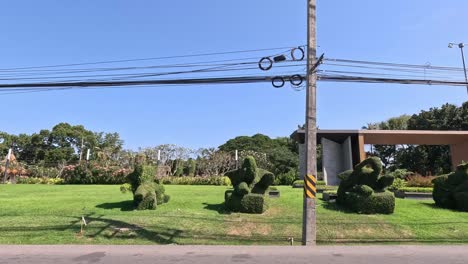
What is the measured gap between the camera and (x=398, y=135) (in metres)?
27.6

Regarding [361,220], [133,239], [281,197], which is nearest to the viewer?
[133,239]

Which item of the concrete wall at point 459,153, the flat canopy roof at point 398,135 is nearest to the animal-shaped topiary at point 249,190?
the flat canopy roof at point 398,135

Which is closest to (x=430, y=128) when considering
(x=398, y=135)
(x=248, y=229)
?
(x=398, y=135)

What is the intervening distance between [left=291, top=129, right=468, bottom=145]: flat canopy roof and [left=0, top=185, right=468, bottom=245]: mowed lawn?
11.7 metres

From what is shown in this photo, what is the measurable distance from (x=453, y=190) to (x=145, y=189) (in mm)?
12207

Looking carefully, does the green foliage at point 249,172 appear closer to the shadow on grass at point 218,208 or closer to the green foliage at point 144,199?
the shadow on grass at point 218,208

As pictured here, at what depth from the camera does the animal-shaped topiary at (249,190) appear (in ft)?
46.9

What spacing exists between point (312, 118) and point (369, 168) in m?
5.08

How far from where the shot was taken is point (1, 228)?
40.5 ft

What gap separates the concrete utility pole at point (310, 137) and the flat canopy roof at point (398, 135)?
14964 millimetres

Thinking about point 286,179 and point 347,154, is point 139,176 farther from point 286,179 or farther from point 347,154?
point 347,154

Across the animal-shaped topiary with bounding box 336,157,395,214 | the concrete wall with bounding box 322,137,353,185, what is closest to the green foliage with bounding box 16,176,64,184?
the concrete wall with bounding box 322,137,353,185

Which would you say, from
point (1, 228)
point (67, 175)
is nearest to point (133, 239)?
point (1, 228)

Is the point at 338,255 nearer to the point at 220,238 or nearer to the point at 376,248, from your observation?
the point at 376,248
